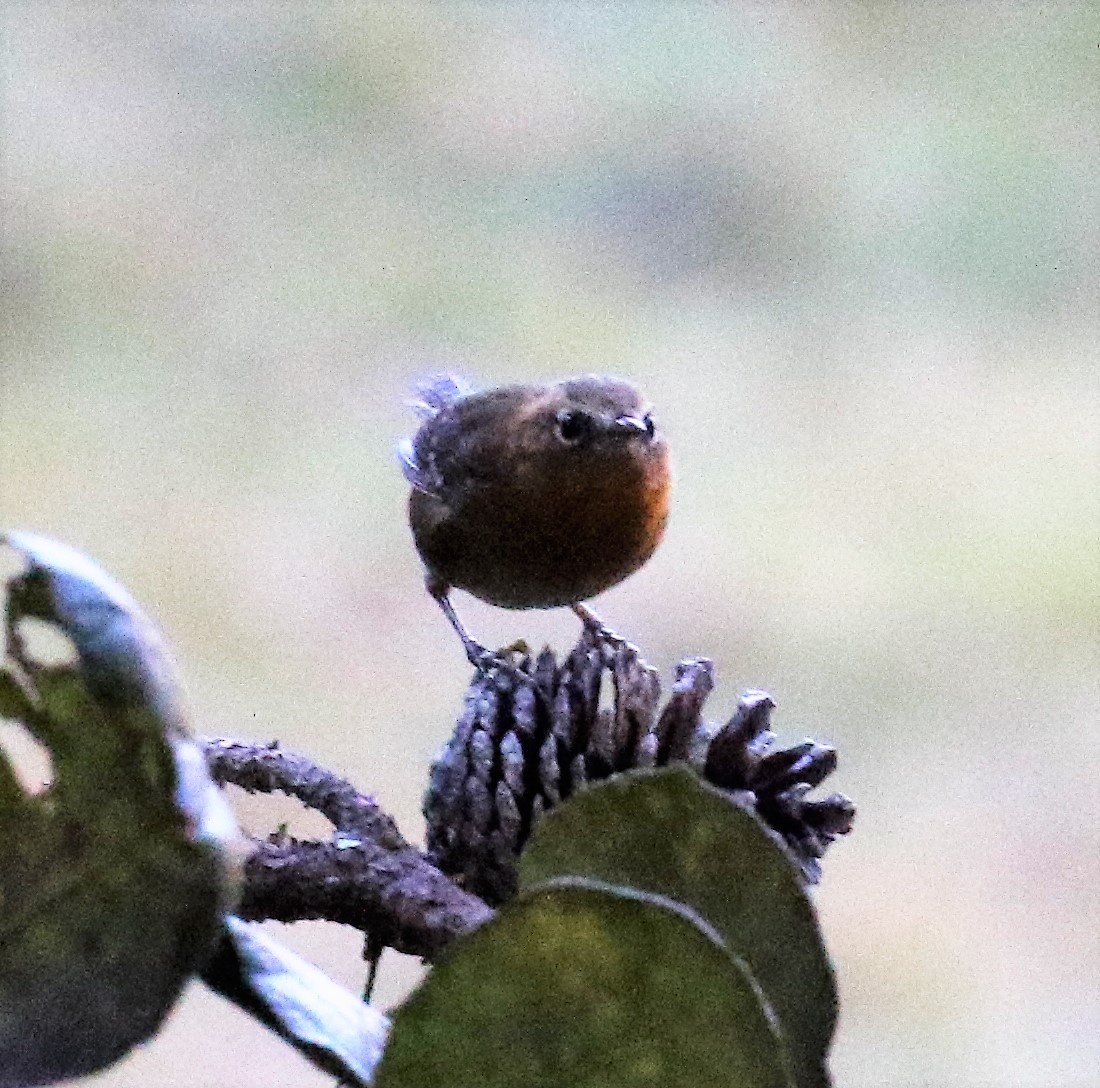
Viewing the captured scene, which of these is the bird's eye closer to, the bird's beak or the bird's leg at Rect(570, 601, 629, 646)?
the bird's beak

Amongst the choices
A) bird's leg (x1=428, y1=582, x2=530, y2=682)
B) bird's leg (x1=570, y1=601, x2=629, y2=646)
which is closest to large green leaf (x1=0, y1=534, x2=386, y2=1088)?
bird's leg (x1=428, y1=582, x2=530, y2=682)

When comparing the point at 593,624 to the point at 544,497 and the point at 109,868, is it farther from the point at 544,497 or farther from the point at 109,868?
the point at 109,868

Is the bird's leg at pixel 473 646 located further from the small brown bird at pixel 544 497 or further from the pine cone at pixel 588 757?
the pine cone at pixel 588 757

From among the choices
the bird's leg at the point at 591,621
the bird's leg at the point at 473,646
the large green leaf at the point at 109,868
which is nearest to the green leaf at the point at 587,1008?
the large green leaf at the point at 109,868

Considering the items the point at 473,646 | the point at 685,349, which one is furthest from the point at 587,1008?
the point at 685,349

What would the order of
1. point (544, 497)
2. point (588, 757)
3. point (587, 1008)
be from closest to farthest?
1. point (587, 1008)
2. point (588, 757)
3. point (544, 497)

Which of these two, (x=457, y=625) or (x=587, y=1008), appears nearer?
(x=587, y=1008)

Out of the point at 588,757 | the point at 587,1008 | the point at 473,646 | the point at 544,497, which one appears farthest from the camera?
the point at 473,646

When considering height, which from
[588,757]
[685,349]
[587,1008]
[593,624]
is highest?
[685,349]
